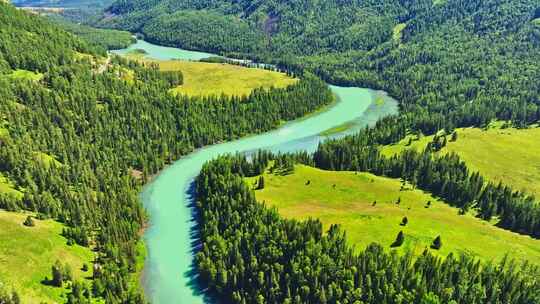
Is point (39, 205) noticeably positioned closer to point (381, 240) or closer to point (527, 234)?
point (381, 240)

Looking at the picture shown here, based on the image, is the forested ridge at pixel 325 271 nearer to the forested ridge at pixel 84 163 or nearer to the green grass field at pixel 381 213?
the green grass field at pixel 381 213

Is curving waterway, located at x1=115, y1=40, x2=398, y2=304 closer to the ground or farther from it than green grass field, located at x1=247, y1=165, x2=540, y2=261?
closer to the ground

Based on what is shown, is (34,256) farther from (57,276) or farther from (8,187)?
(8,187)

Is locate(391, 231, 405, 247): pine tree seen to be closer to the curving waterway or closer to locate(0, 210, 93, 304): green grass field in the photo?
the curving waterway

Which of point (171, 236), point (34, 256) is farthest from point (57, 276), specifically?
point (171, 236)

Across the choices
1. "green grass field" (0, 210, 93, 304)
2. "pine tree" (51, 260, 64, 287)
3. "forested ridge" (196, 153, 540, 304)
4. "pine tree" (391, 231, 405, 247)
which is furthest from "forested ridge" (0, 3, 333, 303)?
"pine tree" (391, 231, 405, 247)

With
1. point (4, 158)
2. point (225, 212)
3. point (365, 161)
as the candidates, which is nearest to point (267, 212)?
point (225, 212)
